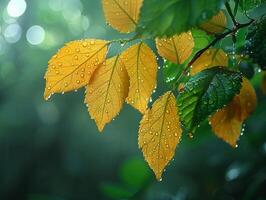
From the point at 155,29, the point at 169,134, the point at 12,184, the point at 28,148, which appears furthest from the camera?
the point at 28,148

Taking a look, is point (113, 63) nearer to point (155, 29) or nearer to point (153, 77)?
point (153, 77)

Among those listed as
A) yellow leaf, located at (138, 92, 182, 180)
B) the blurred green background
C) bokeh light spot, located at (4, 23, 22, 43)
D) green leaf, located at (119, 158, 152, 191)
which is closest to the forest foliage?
yellow leaf, located at (138, 92, 182, 180)

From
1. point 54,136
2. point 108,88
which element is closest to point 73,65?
point 108,88

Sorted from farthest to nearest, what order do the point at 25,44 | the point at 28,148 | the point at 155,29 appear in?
1. the point at 25,44
2. the point at 28,148
3. the point at 155,29

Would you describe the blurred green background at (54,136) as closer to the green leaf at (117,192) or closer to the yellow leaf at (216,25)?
the green leaf at (117,192)

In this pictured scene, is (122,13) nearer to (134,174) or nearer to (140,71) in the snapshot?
(140,71)

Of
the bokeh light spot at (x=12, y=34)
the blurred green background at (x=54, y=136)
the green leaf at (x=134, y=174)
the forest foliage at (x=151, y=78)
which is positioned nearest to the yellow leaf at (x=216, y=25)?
the forest foliage at (x=151, y=78)

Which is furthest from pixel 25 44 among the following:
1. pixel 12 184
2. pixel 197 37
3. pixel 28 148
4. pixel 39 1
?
pixel 197 37
